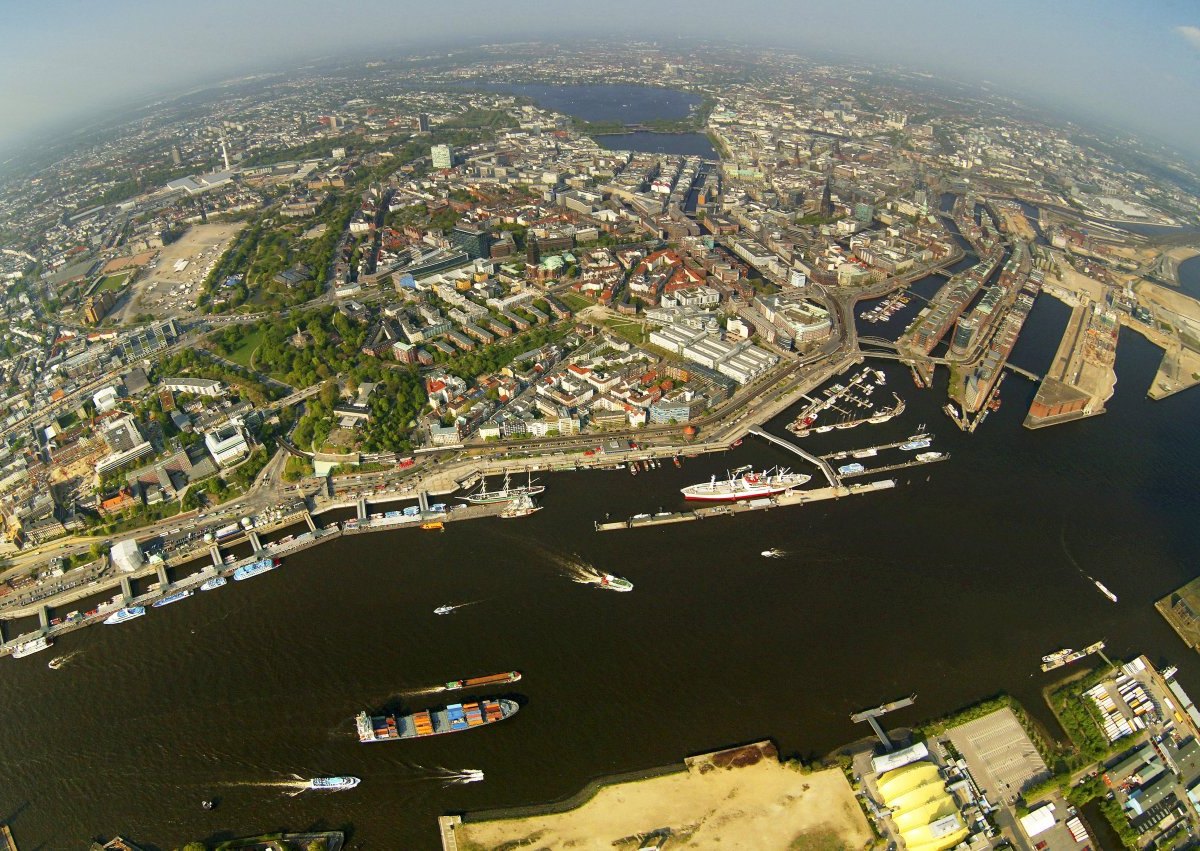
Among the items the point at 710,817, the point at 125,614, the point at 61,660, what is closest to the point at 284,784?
the point at 125,614

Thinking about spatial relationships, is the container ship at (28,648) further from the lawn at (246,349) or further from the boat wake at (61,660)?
the lawn at (246,349)

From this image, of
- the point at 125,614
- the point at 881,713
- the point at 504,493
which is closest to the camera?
the point at 881,713

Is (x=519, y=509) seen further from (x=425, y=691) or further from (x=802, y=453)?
(x=802, y=453)

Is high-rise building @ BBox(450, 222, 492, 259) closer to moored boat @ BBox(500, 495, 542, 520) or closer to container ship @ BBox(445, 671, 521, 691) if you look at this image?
moored boat @ BBox(500, 495, 542, 520)

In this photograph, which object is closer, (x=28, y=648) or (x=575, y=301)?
(x=28, y=648)

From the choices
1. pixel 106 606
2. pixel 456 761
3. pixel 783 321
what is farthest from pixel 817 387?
pixel 106 606

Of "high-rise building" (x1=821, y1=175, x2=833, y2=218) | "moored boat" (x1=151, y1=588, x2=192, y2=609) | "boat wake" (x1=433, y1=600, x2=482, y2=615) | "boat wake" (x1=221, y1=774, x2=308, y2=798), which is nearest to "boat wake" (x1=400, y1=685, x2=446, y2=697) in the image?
"boat wake" (x1=433, y1=600, x2=482, y2=615)
